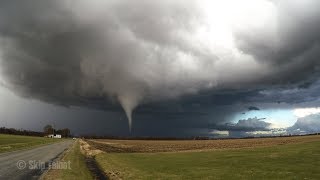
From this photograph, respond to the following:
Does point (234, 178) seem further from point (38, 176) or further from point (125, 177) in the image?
point (38, 176)

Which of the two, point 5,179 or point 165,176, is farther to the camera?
point 165,176

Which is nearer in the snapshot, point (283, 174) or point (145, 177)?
point (283, 174)

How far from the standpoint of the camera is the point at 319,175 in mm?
29359

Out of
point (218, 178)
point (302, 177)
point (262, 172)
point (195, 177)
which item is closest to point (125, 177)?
point (195, 177)

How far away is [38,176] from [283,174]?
69.9ft

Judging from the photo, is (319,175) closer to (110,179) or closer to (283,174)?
(283,174)

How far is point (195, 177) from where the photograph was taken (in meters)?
32.7

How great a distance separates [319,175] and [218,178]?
7.92 metres

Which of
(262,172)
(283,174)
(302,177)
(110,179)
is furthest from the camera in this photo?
(110,179)

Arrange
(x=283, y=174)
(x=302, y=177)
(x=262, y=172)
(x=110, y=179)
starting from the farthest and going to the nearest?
(x=110, y=179) < (x=262, y=172) < (x=283, y=174) < (x=302, y=177)

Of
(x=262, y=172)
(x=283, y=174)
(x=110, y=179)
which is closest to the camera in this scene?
(x=283, y=174)

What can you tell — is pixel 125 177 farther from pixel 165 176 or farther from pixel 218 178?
pixel 218 178

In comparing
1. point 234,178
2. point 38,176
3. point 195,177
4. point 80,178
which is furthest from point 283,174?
point 38,176

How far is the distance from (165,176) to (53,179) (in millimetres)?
9917
